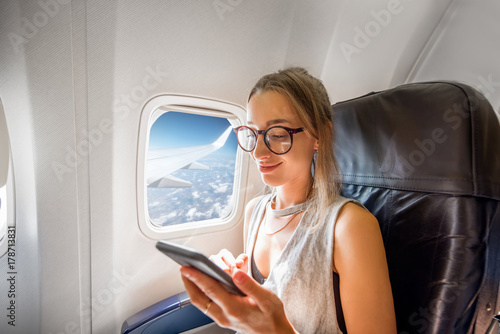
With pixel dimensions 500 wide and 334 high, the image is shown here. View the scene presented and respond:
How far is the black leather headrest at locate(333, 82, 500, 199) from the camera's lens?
2.65 feet

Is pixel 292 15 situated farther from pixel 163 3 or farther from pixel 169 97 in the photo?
pixel 169 97

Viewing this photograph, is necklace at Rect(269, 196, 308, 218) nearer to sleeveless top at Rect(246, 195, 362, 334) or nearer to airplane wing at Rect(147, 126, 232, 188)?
sleeveless top at Rect(246, 195, 362, 334)

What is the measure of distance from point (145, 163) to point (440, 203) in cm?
178

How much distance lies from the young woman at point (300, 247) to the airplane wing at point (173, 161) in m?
0.87

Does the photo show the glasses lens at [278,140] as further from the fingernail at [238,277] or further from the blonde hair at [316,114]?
the fingernail at [238,277]

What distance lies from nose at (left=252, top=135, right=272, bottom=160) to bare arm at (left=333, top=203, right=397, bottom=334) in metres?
0.50

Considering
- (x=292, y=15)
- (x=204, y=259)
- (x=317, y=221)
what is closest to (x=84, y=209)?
(x=204, y=259)

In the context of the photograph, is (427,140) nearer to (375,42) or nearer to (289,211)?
(289,211)

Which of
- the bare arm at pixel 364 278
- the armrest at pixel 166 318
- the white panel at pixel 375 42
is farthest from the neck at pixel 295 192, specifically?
the white panel at pixel 375 42

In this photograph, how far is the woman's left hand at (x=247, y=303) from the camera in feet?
2.39

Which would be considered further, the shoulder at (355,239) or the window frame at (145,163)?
the window frame at (145,163)

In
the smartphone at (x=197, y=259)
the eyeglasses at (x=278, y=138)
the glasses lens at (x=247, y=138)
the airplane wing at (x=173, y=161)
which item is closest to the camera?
the smartphone at (x=197, y=259)

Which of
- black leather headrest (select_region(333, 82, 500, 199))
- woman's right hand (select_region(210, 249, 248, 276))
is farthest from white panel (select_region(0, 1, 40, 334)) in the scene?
black leather headrest (select_region(333, 82, 500, 199))

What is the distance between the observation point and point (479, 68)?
195 cm
